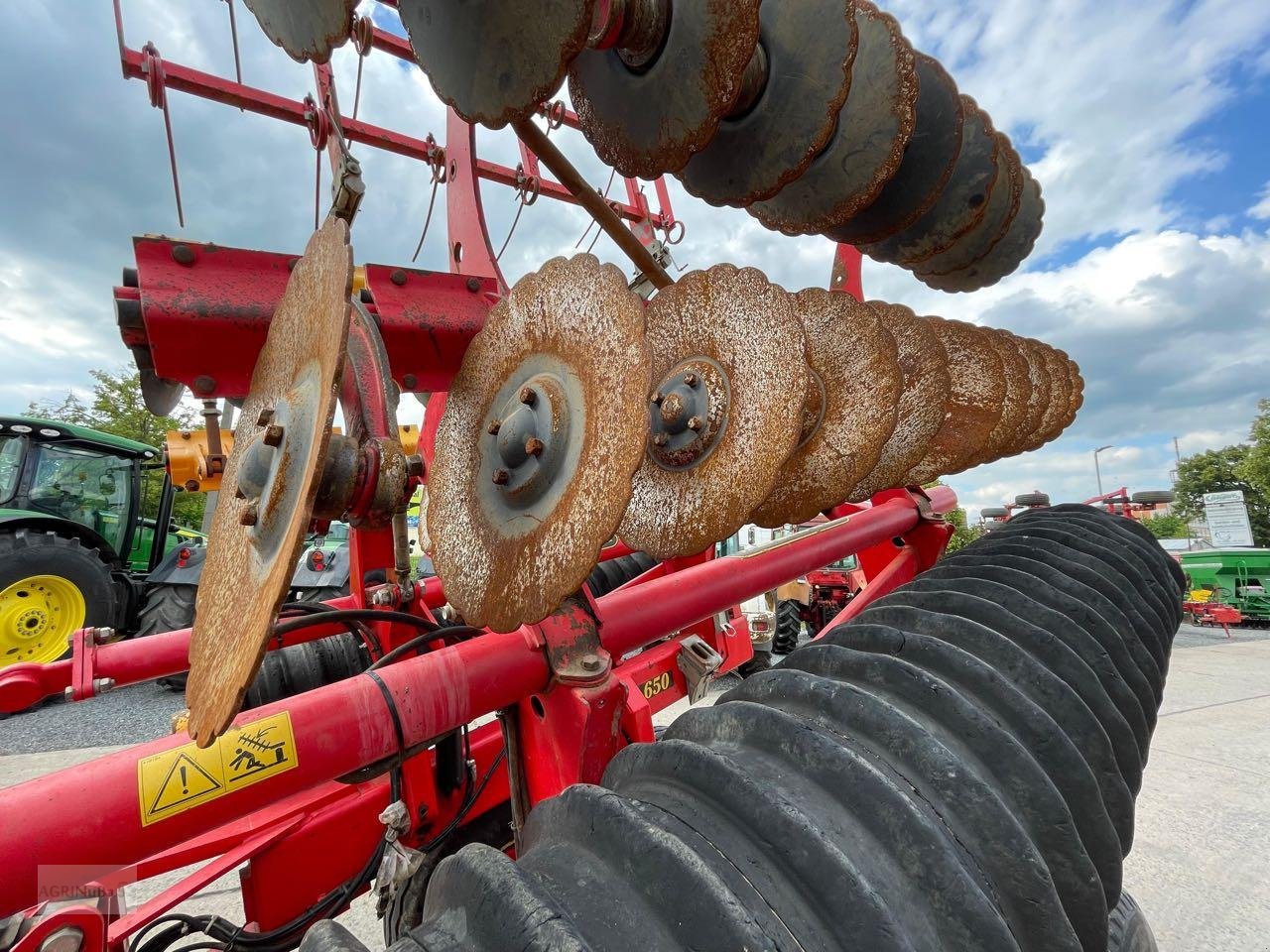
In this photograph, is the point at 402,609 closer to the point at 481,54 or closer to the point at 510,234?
the point at 481,54

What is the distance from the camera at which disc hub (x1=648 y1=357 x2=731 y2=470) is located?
5.06ft

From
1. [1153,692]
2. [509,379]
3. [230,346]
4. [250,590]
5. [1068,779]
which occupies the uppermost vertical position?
[230,346]

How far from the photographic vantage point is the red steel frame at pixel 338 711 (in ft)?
3.02

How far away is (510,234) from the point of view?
381cm

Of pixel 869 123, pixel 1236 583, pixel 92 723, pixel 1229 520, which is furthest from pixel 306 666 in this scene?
pixel 1229 520

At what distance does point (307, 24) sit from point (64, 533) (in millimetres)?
6998

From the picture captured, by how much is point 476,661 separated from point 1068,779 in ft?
3.18

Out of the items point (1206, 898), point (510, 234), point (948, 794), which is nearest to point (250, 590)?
point (948, 794)

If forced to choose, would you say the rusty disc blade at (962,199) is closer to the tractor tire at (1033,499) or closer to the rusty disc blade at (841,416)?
the rusty disc blade at (841,416)

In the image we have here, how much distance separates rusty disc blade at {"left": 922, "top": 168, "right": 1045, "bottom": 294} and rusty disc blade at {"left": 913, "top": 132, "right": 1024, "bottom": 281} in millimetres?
129

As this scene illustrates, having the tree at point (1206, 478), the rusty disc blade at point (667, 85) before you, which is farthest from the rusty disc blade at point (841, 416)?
the tree at point (1206, 478)

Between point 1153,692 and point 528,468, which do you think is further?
point 1153,692

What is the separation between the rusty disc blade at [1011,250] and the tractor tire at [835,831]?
1852 mm

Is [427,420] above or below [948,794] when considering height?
above
